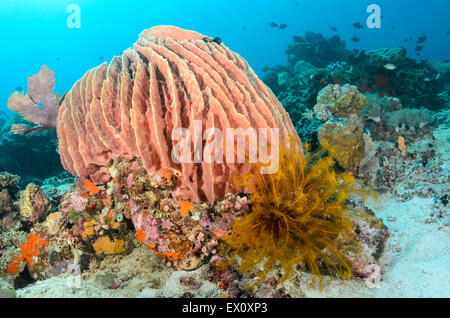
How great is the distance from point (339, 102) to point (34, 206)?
691 centimetres

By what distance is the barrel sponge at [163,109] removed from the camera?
3.00m

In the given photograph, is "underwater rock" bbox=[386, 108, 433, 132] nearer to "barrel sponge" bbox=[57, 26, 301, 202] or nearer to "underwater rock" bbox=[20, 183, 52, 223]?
"barrel sponge" bbox=[57, 26, 301, 202]

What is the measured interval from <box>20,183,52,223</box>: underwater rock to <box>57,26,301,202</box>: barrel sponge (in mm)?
755

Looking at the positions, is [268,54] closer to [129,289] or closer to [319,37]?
[319,37]

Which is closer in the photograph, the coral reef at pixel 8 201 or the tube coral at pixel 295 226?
the tube coral at pixel 295 226

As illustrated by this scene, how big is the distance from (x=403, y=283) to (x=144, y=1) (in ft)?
470

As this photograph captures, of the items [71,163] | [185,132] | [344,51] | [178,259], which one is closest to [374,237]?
[178,259]

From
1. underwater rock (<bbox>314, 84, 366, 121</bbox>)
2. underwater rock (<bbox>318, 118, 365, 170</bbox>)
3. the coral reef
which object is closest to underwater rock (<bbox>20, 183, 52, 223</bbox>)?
the coral reef

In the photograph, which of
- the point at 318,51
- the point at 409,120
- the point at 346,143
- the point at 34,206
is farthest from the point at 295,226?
the point at 318,51

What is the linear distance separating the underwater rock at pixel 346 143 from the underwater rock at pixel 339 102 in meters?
2.03

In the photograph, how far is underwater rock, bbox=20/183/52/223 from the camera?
3.86 meters

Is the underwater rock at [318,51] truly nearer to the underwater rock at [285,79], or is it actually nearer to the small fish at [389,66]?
the underwater rock at [285,79]

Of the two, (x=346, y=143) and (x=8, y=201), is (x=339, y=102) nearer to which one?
(x=346, y=143)

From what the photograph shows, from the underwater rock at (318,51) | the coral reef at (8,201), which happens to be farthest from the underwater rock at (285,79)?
the coral reef at (8,201)
